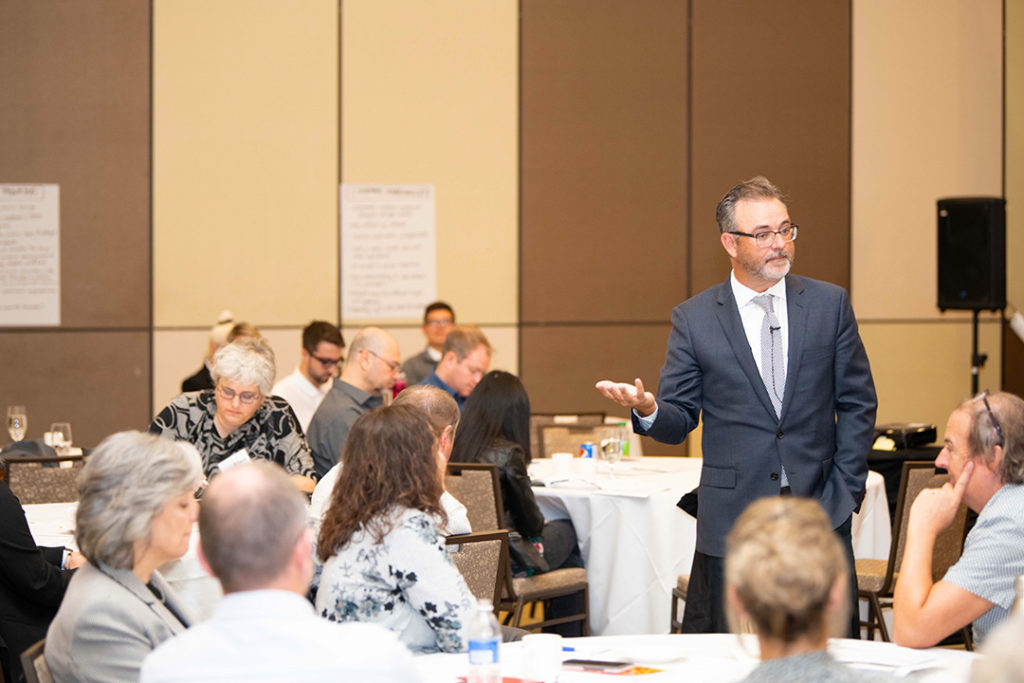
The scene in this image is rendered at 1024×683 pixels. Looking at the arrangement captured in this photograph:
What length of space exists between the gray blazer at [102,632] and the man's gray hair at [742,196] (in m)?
1.89

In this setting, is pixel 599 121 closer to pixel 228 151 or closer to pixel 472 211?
pixel 472 211

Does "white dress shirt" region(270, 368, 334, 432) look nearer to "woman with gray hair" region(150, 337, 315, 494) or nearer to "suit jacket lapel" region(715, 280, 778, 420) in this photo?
"woman with gray hair" region(150, 337, 315, 494)

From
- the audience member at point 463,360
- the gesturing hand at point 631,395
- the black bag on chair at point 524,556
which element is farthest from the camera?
the audience member at point 463,360

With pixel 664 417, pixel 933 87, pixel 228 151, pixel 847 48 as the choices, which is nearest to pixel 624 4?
pixel 847 48

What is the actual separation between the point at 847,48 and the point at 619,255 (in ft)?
7.83

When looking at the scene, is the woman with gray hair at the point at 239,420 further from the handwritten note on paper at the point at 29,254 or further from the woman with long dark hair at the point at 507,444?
the handwritten note on paper at the point at 29,254

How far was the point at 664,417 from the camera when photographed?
3.16 m

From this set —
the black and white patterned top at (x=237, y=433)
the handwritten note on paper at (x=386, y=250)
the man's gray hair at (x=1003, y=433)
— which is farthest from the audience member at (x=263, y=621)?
the handwritten note on paper at (x=386, y=250)

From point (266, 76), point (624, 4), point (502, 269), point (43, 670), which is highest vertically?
point (624, 4)

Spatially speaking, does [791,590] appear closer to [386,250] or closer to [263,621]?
[263,621]

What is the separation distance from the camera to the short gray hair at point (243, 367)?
13.8ft

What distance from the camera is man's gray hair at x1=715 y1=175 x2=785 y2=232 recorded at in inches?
125

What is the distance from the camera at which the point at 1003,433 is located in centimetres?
246

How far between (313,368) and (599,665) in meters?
4.39
